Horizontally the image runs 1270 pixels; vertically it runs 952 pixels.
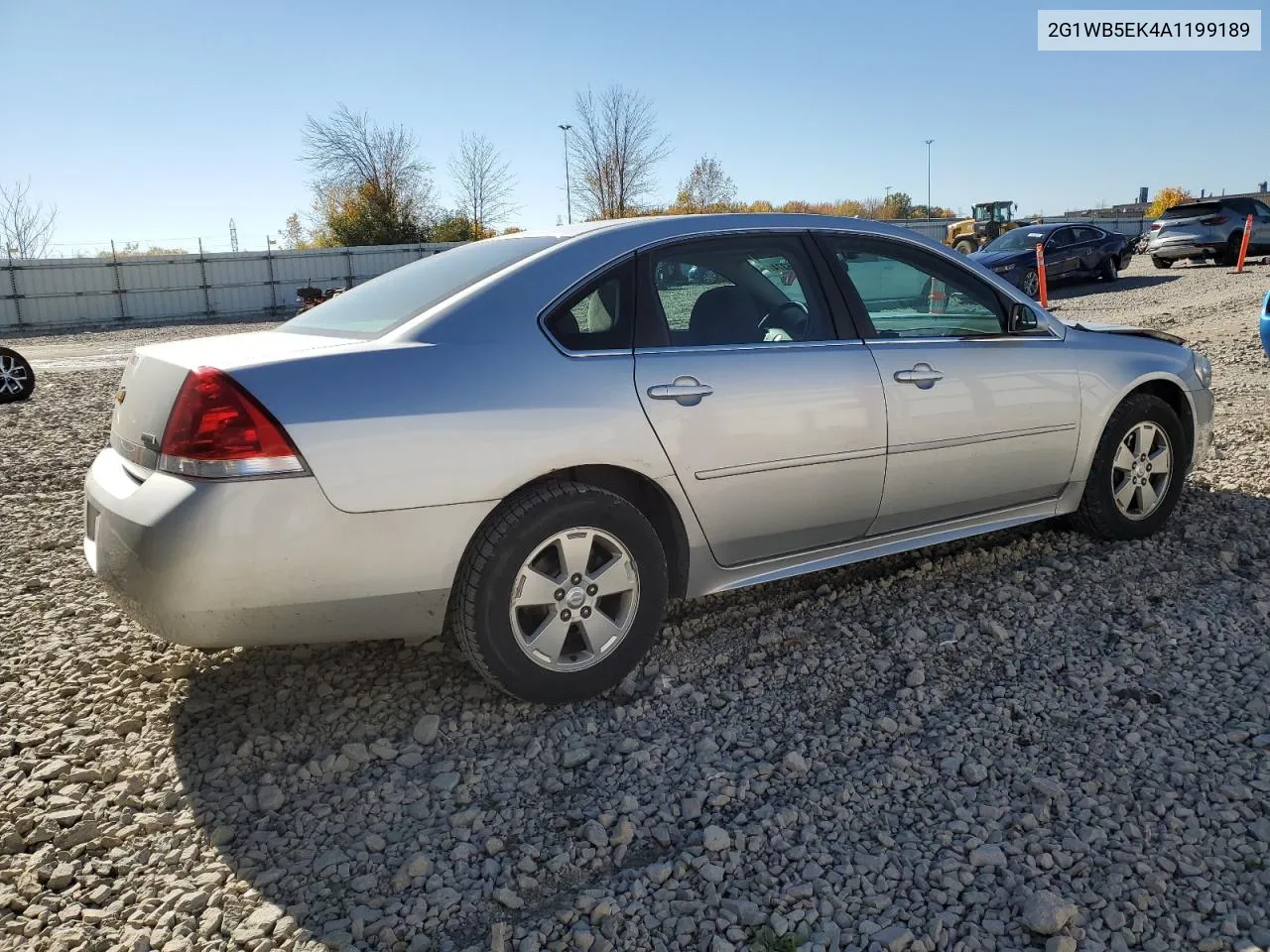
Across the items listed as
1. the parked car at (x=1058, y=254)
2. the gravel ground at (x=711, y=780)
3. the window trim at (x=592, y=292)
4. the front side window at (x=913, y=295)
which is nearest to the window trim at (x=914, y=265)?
the front side window at (x=913, y=295)

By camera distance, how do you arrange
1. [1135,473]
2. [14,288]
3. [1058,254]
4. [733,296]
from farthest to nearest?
[14,288] → [1058,254] → [1135,473] → [733,296]

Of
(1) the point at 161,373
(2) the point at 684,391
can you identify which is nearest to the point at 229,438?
(1) the point at 161,373

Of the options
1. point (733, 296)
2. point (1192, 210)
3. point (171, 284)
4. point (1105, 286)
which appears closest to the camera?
point (733, 296)

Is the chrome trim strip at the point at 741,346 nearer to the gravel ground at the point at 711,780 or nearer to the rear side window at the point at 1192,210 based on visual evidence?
the gravel ground at the point at 711,780

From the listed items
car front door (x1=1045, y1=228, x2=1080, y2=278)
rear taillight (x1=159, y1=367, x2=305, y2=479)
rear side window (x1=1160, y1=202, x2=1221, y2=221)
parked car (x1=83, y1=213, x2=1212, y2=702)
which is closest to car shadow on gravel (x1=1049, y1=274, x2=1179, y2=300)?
car front door (x1=1045, y1=228, x2=1080, y2=278)

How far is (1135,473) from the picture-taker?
4.53 m

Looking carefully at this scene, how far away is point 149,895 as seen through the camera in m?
2.40

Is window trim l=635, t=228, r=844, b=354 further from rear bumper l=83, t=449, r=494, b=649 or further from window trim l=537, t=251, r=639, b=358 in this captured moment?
rear bumper l=83, t=449, r=494, b=649

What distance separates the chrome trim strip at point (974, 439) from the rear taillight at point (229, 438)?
6.98 ft

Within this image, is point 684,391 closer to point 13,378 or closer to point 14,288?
point 13,378

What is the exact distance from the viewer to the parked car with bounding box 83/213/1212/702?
2.76m

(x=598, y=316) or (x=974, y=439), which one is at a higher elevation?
(x=598, y=316)

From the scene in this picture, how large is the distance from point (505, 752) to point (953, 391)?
2.13m

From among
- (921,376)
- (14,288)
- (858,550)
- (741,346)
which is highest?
(14,288)
